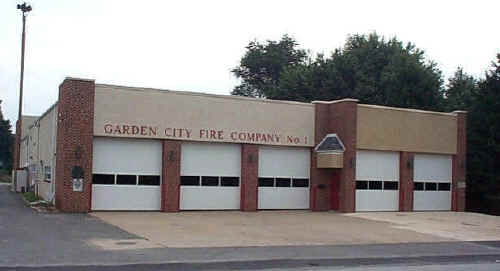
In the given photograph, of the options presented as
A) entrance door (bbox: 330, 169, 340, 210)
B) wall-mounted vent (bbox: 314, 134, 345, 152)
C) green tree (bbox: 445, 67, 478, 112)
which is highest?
green tree (bbox: 445, 67, 478, 112)

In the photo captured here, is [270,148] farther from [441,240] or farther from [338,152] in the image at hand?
[441,240]

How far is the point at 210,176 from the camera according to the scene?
Answer: 104ft

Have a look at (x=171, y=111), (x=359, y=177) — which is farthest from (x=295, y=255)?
(x=359, y=177)

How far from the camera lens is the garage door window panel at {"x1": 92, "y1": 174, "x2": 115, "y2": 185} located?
29000 millimetres

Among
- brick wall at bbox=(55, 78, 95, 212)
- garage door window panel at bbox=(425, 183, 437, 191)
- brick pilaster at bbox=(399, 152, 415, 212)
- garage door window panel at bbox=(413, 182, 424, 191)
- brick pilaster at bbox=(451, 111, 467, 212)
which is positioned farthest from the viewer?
brick pilaster at bbox=(451, 111, 467, 212)

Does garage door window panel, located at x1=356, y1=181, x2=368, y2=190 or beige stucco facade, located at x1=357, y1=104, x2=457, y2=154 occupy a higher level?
beige stucco facade, located at x1=357, y1=104, x2=457, y2=154

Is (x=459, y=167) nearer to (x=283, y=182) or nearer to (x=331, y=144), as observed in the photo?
(x=331, y=144)

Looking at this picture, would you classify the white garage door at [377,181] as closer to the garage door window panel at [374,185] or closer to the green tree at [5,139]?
the garage door window panel at [374,185]

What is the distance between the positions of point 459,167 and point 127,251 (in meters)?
26.0

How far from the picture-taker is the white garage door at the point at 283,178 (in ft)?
108

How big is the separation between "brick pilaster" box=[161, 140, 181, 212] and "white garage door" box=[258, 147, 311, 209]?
15.3 ft

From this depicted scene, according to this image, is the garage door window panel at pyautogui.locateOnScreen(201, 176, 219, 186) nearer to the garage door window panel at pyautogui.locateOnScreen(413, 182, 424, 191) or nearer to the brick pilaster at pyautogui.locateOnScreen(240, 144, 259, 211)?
the brick pilaster at pyautogui.locateOnScreen(240, 144, 259, 211)

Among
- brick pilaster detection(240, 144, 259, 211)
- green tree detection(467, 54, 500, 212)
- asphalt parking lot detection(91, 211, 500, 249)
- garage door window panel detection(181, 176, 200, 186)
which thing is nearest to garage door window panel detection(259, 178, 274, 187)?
brick pilaster detection(240, 144, 259, 211)

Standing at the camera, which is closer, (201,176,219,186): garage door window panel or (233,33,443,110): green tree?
(201,176,219,186): garage door window panel
